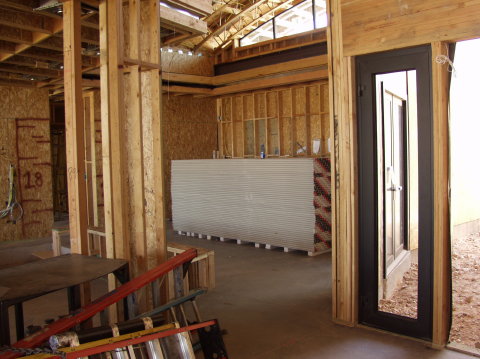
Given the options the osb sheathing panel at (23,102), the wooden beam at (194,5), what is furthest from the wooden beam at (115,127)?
the osb sheathing panel at (23,102)

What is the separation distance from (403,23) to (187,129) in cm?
979

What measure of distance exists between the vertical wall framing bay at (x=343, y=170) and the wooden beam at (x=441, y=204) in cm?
80

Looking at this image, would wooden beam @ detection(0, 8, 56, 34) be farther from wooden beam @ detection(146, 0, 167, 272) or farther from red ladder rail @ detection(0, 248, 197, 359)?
red ladder rail @ detection(0, 248, 197, 359)

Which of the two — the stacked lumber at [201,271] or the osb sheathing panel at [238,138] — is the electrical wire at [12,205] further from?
the osb sheathing panel at [238,138]

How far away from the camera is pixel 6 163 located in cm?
972

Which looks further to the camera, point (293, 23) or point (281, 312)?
point (293, 23)

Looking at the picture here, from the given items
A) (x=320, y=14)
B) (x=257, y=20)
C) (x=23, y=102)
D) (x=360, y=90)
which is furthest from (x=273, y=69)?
(x=360, y=90)

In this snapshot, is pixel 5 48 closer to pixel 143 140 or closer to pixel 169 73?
pixel 143 140

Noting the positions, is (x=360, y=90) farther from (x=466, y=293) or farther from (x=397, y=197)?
(x=466, y=293)

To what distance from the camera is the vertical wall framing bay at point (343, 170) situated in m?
4.48

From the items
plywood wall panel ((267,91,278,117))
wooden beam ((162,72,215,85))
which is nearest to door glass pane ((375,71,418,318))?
plywood wall panel ((267,91,278,117))

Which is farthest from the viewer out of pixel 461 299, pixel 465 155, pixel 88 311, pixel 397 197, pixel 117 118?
pixel 465 155

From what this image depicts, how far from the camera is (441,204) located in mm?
3971

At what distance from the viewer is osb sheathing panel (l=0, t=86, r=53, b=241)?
31.8 feet
